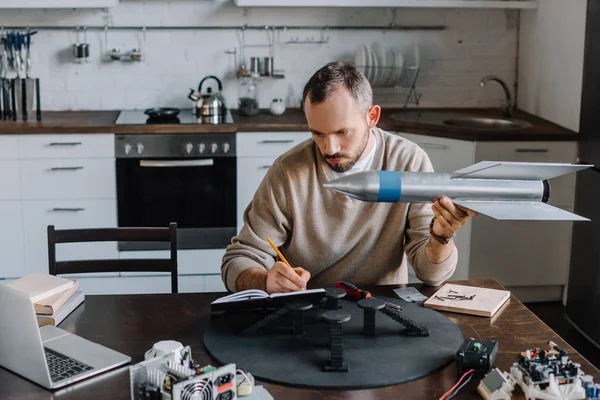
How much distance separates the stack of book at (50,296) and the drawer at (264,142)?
7.17ft

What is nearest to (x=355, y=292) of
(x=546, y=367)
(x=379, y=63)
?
(x=546, y=367)

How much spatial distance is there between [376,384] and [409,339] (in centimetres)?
26

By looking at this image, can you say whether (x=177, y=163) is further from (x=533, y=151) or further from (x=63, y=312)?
(x=63, y=312)

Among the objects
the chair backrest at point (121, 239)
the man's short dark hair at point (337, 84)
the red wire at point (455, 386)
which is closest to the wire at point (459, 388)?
the red wire at point (455, 386)

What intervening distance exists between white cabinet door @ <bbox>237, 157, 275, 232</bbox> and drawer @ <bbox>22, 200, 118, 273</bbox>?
65 cm

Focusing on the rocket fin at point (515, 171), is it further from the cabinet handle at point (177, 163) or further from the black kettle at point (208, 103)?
the black kettle at point (208, 103)

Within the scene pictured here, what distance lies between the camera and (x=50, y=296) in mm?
2146

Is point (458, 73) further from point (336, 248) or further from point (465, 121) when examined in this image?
point (336, 248)

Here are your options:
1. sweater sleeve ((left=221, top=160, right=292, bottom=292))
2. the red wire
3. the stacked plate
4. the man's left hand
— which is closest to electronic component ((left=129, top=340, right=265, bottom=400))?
the red wire

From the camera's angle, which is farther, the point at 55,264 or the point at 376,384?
the point at 55,264

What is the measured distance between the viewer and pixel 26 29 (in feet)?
15.5

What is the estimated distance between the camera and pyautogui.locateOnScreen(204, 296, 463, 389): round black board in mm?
1795

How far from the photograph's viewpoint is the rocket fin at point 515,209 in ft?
6.08

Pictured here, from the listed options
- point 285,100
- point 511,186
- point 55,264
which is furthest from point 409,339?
point 285,100
